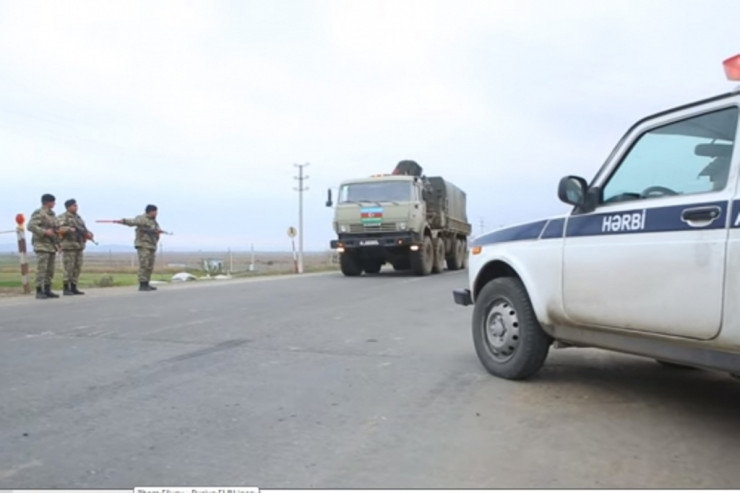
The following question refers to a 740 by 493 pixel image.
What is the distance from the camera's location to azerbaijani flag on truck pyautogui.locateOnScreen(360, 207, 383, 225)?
1597 cm

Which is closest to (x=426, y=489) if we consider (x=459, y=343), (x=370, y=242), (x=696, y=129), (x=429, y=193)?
(x=696, y=129)

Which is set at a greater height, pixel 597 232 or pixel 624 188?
pixel 624 188

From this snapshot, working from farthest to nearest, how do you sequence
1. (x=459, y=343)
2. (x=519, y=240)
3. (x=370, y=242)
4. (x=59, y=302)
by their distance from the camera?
(x=370, y=242)
(x=59, y=302)
(x=459, y=343)
(x=519, y=240)

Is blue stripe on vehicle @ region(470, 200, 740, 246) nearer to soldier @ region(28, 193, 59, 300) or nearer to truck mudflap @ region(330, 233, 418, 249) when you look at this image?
soldier @ region(28, 193, 59, 300)

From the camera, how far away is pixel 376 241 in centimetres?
1592

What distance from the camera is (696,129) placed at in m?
3.34

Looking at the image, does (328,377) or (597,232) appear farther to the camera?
(328,377)

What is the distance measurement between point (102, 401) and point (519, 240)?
303cm

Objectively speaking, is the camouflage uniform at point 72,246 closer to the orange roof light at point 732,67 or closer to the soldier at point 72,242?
the soldier at point 72,242

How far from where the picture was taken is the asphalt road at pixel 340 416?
9.00ft

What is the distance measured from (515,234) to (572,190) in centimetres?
74

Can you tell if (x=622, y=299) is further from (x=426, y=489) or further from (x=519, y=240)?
(x=426, y=489)

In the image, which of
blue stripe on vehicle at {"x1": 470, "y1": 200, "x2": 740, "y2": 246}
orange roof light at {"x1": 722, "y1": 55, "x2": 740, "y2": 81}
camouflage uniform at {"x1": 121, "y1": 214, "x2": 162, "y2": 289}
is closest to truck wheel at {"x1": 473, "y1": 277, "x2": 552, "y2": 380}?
blue stripe on vehicle at {"x1": 470, "y1": 200, "x2": 740, "y2": 246}

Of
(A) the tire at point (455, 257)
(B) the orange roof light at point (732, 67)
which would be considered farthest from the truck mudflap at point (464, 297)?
(A) the tire at point (455, 257)
